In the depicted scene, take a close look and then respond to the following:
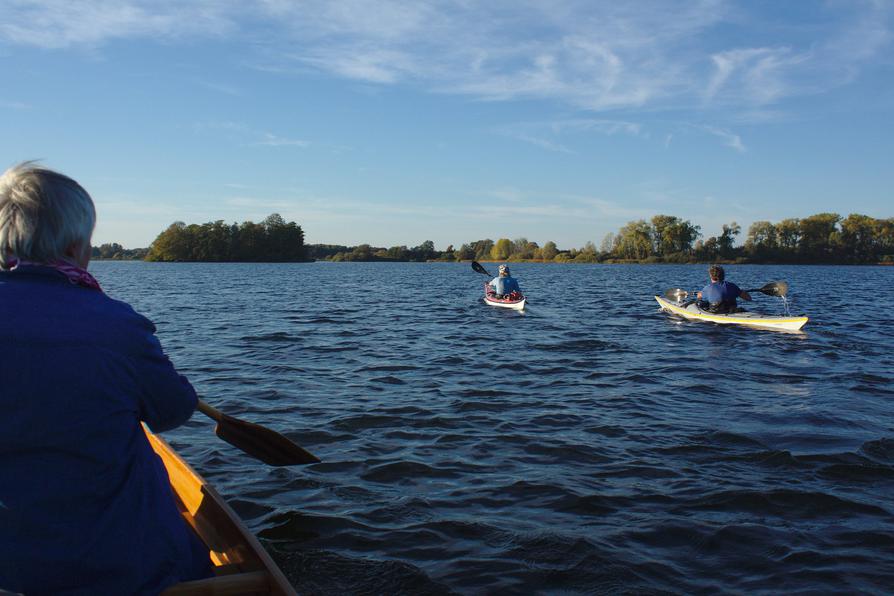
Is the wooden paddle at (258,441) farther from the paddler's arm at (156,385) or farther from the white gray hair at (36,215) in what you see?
the white gray hair at (36,215)

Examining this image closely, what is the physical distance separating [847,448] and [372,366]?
8.46 metres

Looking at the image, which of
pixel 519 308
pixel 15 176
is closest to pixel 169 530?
pixel 15 176

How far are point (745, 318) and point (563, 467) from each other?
14.4 metres

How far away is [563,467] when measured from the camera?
7.11 m

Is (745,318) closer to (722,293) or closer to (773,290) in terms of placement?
(722,293)

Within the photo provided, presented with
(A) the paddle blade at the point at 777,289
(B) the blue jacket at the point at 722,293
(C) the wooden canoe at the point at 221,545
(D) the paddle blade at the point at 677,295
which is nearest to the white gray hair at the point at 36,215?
(C) the wooden canoe at the point at 221,545

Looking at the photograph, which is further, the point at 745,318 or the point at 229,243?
the point at 229,243

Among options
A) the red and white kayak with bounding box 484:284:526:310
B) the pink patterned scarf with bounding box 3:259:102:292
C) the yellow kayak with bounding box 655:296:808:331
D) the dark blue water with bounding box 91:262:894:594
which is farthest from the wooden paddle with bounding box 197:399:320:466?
the red and white kayak with bounding box 484:284:526:310

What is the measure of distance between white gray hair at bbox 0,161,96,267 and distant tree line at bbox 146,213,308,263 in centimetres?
15841

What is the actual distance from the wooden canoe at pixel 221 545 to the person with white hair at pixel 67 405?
45 centimetres

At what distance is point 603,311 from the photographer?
87.7ft

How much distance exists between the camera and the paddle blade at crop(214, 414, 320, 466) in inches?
199

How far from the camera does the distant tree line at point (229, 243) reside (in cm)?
15150

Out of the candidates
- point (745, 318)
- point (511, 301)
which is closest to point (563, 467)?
point (745, 318)
